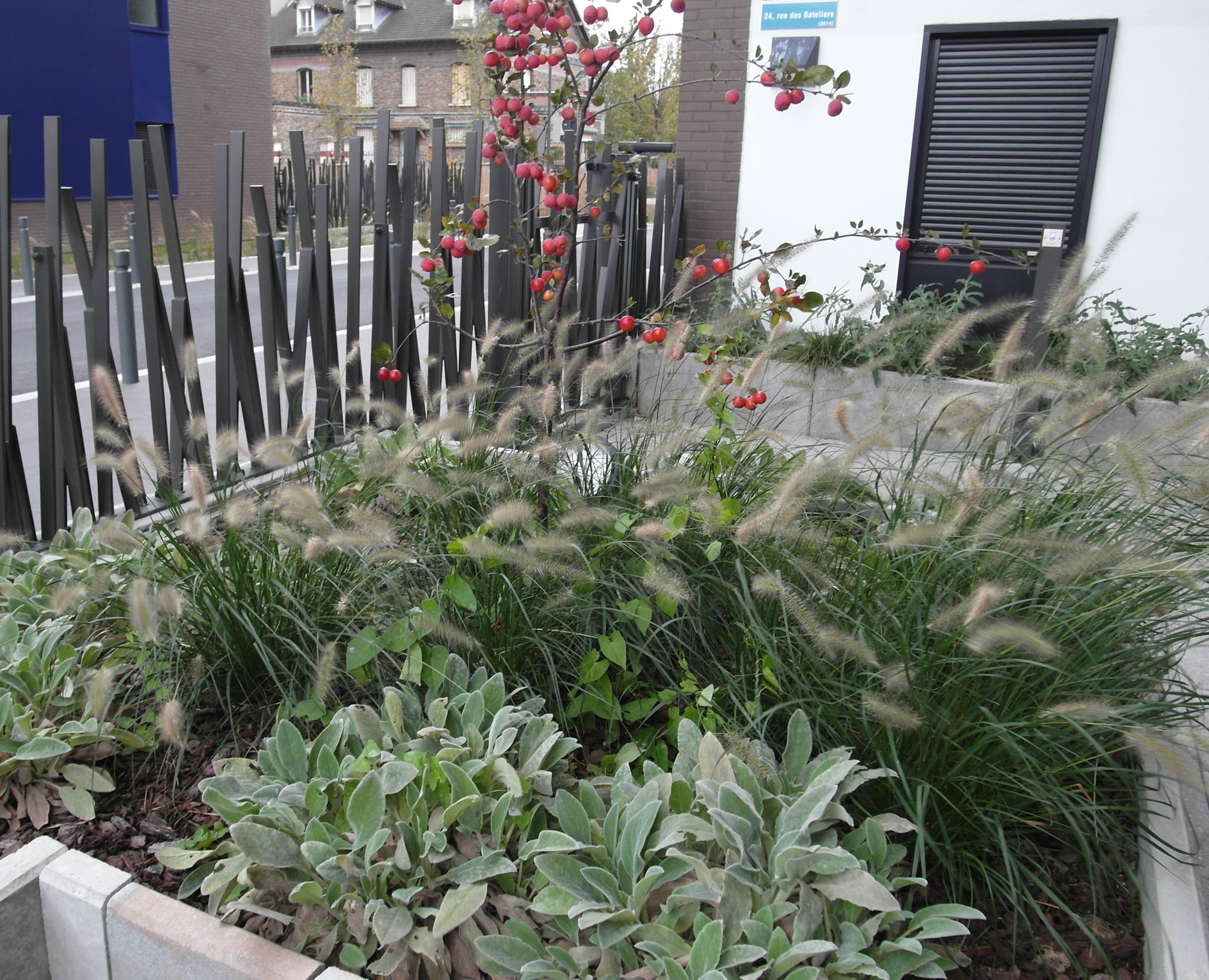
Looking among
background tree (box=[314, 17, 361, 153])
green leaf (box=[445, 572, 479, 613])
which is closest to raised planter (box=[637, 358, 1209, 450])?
green leaf (box=[445, 572, 479, 613])

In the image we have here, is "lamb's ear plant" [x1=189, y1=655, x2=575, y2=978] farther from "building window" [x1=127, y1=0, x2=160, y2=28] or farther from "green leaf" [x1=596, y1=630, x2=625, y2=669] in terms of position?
"building window" [x1=127, y1=0, x2=160, y2=28]

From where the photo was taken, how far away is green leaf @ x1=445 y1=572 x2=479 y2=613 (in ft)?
7.27

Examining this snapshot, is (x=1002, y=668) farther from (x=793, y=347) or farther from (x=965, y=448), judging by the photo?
(x=793, y=347)

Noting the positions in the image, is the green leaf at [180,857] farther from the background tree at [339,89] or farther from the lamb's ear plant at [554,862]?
the background tree at [339,89]

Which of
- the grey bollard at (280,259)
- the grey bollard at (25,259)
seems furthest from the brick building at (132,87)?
the grey bollard at (280,259)

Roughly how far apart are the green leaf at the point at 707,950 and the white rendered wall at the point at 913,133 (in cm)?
596

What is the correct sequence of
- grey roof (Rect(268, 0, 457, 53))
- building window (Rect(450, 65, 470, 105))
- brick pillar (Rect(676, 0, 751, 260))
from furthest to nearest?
grey roof (Rect(268, 0, 457, 53))
building window (Rect(450, 65, 470, 105))
brick pillar (Rect(676, 0, 751, 260))

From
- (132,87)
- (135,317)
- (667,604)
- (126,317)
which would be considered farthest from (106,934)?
(132,87)

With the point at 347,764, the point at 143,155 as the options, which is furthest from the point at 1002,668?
the point at 143,155

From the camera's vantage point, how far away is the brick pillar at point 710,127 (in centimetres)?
721

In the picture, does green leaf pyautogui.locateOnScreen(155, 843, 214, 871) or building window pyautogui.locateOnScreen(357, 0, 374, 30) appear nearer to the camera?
green leaf pyautogui.locateOnScreen(155, 843, 214, 871)

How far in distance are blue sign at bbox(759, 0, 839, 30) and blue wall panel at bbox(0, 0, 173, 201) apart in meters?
15.7

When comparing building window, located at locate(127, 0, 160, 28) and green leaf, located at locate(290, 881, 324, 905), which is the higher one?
building window, located at locate(127, 0, 160, 28)

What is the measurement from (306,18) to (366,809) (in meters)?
62.8
